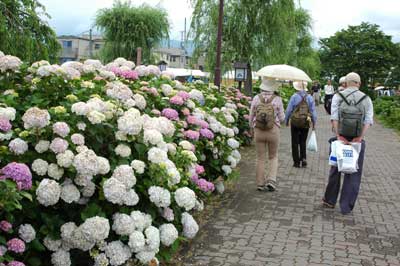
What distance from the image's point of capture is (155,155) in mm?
4137

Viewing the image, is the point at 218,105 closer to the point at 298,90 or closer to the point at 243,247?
Answer: the point at 298,90

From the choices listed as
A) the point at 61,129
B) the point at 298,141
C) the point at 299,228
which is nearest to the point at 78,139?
the point at 61,129

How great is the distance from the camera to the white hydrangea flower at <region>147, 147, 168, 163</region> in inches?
163

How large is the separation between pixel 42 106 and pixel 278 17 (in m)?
13.7

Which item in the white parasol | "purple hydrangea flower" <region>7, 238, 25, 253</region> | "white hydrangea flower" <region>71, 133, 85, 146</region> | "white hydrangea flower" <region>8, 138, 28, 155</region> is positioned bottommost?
"purple hydrangea flower" <region>7, 238, 25, 253</region>

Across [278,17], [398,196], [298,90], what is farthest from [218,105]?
[278,17]

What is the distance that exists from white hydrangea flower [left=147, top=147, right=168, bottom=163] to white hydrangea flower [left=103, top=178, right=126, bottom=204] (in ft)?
1.62

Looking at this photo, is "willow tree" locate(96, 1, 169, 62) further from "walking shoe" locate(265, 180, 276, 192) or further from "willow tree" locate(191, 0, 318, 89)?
"walking shoe" locate(265, 180, 276, 192)

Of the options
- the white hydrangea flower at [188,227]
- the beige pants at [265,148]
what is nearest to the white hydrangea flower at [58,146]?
the white hydrangea flower at [188,227]

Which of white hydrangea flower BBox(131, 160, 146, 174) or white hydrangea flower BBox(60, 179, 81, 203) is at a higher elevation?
white hydrangea flower BBox(131, 160, 146, 174)

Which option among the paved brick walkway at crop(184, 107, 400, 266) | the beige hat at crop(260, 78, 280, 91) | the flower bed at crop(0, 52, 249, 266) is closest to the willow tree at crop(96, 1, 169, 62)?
the paved brick walkway at crop(184, 107, 400, 266)

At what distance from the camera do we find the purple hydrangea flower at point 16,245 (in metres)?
3.26

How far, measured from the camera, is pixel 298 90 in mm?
10461

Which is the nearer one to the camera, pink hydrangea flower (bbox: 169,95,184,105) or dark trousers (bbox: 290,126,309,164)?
pink hydrangea flower (bbox: 169,95,184,105)
